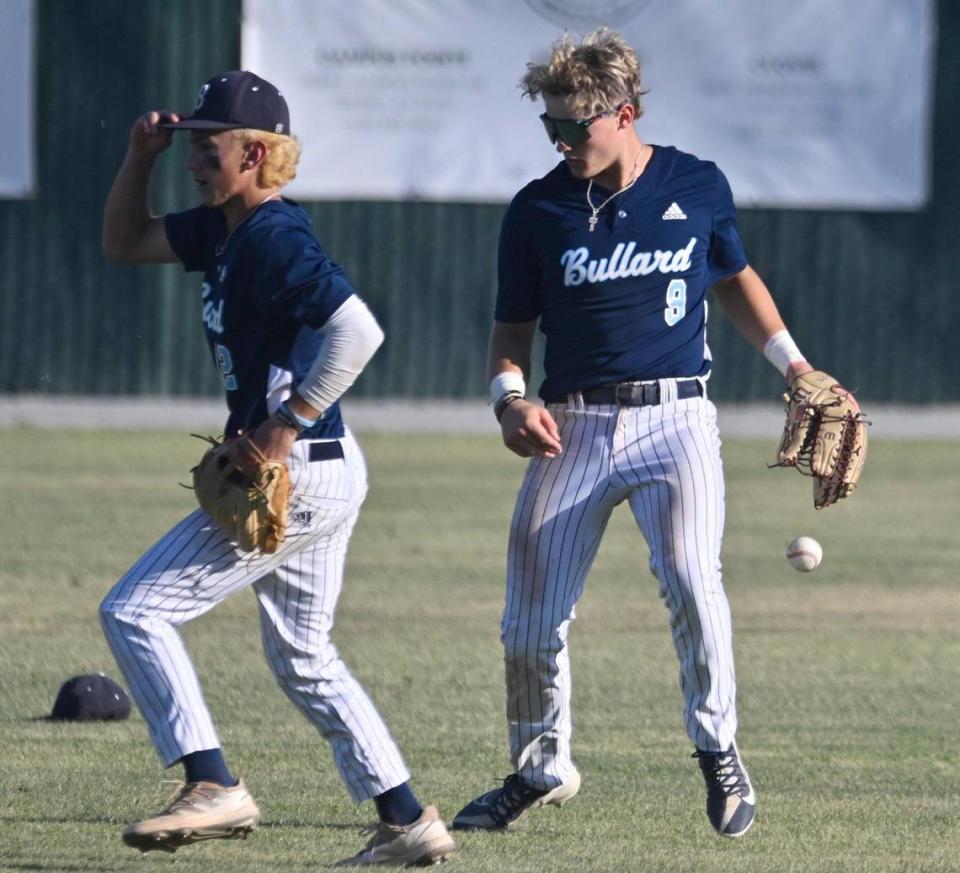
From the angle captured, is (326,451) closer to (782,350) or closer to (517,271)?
(517,271)

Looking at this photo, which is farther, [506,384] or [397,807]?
[506,384]

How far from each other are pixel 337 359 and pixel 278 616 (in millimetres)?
678

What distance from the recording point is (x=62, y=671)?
7648 mm

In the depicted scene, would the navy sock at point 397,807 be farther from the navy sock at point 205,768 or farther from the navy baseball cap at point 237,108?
the navy baseball cap at point 237,108

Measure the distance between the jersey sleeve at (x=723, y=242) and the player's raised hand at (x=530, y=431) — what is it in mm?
645

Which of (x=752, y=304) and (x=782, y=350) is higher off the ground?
(x=752, y=304)

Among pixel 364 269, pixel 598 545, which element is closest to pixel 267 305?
pixel 598 545

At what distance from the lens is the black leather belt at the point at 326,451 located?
473 cm

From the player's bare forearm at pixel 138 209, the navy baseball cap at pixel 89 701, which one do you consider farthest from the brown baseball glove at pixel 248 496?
the navy baseball cap at pixel 89 701

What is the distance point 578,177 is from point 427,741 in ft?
7.17

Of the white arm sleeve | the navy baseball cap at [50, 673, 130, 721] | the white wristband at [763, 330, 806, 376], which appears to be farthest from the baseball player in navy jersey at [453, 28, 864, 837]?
the navy baseball cap at [50, 673, 130, 721]

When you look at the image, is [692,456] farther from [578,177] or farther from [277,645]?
[277,645]

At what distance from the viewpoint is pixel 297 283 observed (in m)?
4.55

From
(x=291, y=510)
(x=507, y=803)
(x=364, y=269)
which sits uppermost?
(x=291, y=510)
